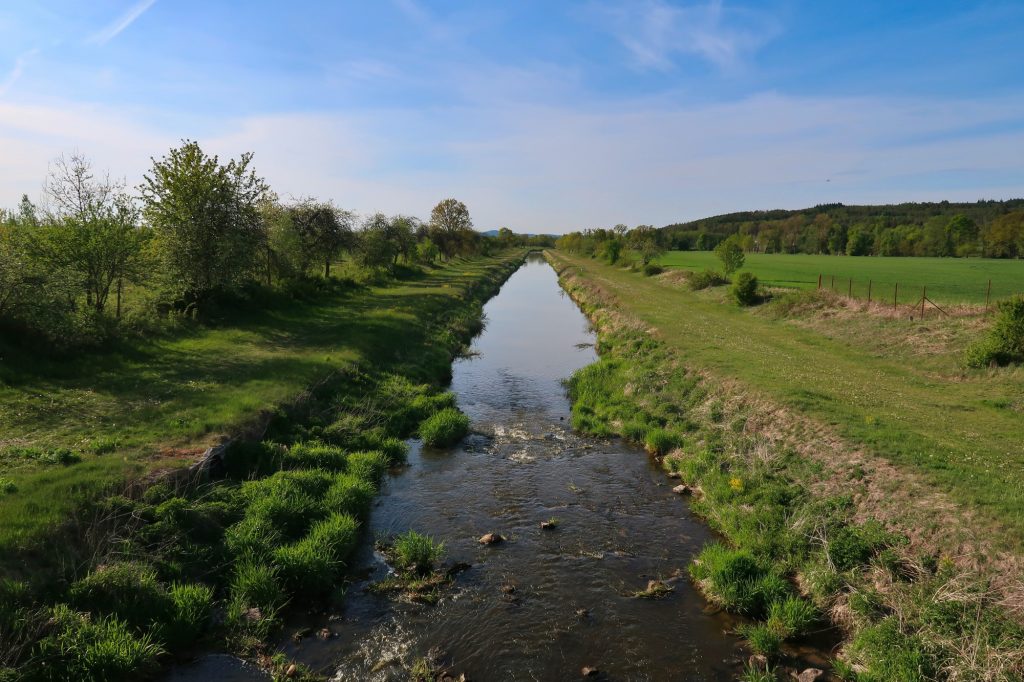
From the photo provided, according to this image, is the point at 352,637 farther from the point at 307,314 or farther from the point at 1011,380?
the point at 307,314

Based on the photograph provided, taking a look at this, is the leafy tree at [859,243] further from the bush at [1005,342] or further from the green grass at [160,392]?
the green grass at [160,392]

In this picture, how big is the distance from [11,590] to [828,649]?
38.6 ft

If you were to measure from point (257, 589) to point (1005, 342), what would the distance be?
2272 cm

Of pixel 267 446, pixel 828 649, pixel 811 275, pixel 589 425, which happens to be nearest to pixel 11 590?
pixel 267 446

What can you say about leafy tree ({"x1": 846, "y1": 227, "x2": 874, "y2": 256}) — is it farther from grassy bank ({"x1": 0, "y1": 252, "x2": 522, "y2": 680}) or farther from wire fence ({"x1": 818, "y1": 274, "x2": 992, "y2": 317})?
grassy bank ({"x1": 0, "y1": 252, "x2": 522, "y2": 680})

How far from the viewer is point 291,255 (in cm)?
3681

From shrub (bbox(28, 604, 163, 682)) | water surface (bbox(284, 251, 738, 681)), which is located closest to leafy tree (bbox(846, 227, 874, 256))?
water surface (bbox(284, 251, 738, 681))

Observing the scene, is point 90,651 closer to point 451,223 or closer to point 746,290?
A: point 746,290

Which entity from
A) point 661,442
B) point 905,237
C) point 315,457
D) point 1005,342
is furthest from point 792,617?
point 905,237

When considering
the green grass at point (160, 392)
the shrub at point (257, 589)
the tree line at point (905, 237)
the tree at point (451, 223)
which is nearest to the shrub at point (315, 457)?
the green grass at point (160, 392)

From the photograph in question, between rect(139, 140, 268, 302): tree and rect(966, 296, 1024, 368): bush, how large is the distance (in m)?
31.0

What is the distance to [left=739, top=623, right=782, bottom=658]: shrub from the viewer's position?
838 centimetres

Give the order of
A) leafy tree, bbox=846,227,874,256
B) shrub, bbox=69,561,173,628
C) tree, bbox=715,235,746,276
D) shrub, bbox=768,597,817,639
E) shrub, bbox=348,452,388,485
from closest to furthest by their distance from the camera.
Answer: shrub, bbox=69,561,173,628
shrub, bbox=768,597,817,639
shrub, bbox=348,452,388,485
tree, bbox=715,235,746,276
leafy tree, bbox=846,227,874,256

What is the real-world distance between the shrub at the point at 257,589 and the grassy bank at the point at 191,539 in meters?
0.02
